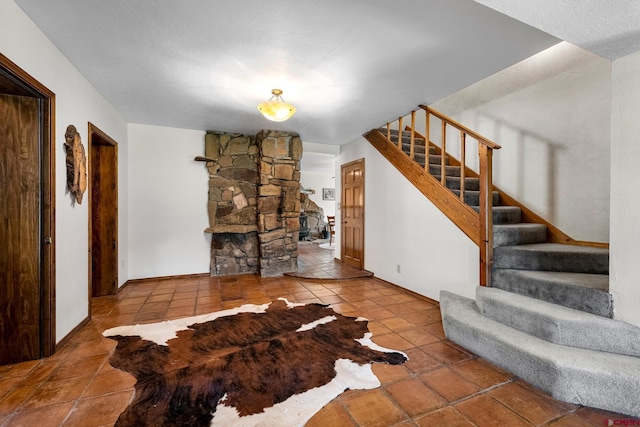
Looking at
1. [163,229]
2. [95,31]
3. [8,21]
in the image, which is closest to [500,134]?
[95,31]

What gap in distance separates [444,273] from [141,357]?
3086 mm

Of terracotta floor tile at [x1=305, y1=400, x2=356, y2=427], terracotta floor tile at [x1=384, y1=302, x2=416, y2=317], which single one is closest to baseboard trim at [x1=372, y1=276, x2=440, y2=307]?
terracotta floor tile at [x1=384, y1=302, x2=416, y2=317]

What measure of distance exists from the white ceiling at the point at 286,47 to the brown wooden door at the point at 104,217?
730 mm

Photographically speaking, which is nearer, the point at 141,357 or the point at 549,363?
the point at 549,363

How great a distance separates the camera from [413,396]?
5.32 feet

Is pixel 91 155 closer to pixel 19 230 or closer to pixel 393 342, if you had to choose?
pixel 19 230

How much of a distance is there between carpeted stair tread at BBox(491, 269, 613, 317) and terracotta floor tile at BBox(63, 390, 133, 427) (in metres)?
3.02

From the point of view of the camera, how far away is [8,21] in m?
1.68

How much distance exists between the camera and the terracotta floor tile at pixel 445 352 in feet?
6.72

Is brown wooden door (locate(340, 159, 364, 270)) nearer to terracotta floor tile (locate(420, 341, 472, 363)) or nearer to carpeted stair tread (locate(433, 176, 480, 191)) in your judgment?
carpeted stair tread (locate(433, 176, 480, 191))

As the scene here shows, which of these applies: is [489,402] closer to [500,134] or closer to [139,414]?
[139,414]

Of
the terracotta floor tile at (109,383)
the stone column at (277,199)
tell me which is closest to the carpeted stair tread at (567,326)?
the terracotta floor tile at (109,383)

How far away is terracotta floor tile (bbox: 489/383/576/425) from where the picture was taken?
4.79 feet

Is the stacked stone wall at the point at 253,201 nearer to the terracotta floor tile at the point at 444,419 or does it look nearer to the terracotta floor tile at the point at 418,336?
the terracotta floor tile at the point at 418,336
